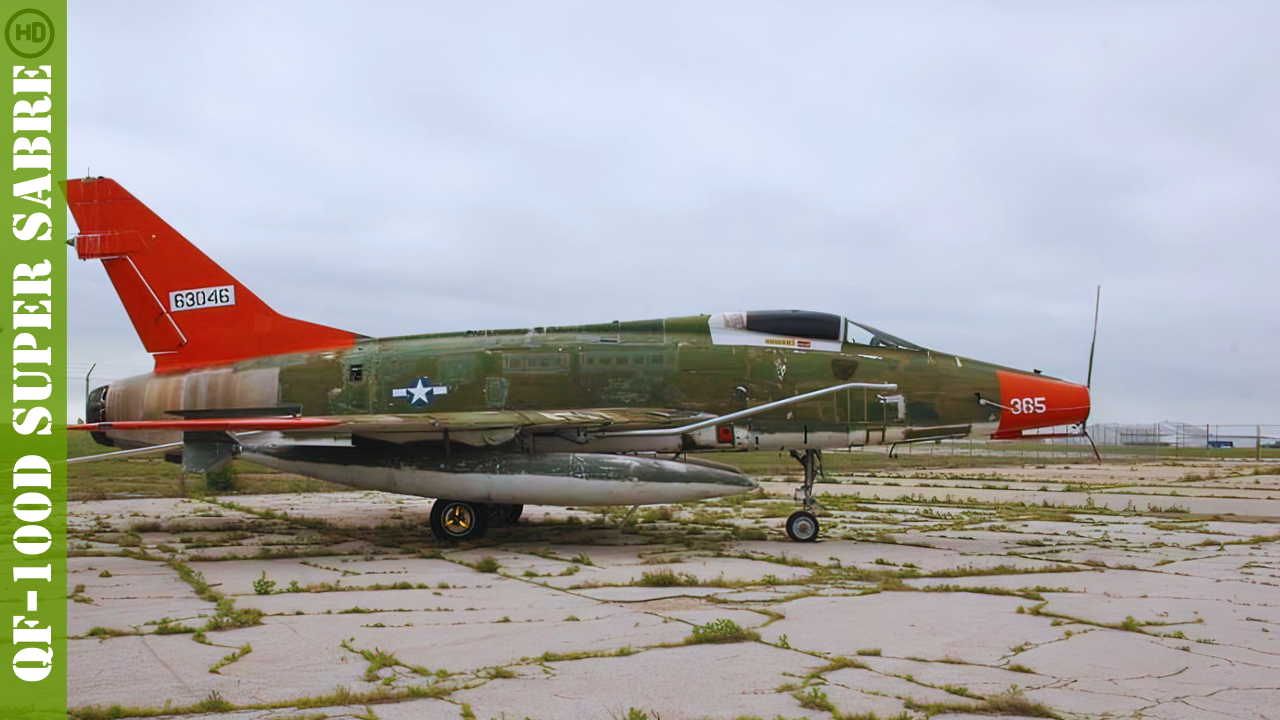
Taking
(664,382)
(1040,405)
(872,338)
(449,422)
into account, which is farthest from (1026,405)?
(449,422)

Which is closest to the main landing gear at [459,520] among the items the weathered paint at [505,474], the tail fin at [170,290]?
the weathered paint at [505,474]

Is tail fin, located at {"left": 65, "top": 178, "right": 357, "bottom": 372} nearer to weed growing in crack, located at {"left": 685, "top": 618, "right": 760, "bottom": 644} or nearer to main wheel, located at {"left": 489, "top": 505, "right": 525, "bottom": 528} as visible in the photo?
main wheel, located at {"left": 489, "top": 505, "right": 525, "bottom": 528}

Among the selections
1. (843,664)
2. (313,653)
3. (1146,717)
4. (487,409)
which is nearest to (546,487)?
(487,409)

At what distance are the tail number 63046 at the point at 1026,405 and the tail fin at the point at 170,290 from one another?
975cm

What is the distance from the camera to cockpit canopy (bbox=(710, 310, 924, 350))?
12578 millimetres

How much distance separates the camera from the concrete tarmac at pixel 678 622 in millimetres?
4781

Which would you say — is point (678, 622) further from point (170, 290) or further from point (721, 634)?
point (170, 290)

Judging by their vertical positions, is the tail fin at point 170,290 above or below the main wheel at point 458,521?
above

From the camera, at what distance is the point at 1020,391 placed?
12141 mm

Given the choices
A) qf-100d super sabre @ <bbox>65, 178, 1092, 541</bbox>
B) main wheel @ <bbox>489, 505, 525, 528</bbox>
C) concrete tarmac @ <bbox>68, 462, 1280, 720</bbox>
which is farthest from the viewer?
main wheel @ <bbox>489, 505, 525, 528</bbox>

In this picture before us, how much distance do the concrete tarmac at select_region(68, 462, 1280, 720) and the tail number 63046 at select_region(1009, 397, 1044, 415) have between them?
5.62ft

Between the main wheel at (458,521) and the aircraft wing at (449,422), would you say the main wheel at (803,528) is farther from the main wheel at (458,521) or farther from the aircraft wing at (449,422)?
the main wheel at (458,521)

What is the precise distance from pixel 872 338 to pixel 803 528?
2855mm

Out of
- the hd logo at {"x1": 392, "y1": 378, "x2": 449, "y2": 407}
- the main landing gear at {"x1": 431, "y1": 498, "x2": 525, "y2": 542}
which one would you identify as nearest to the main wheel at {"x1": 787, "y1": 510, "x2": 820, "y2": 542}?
the main landing gear at {"x1": 431, "y1": 498, "x2": 525, "y2": 542}
